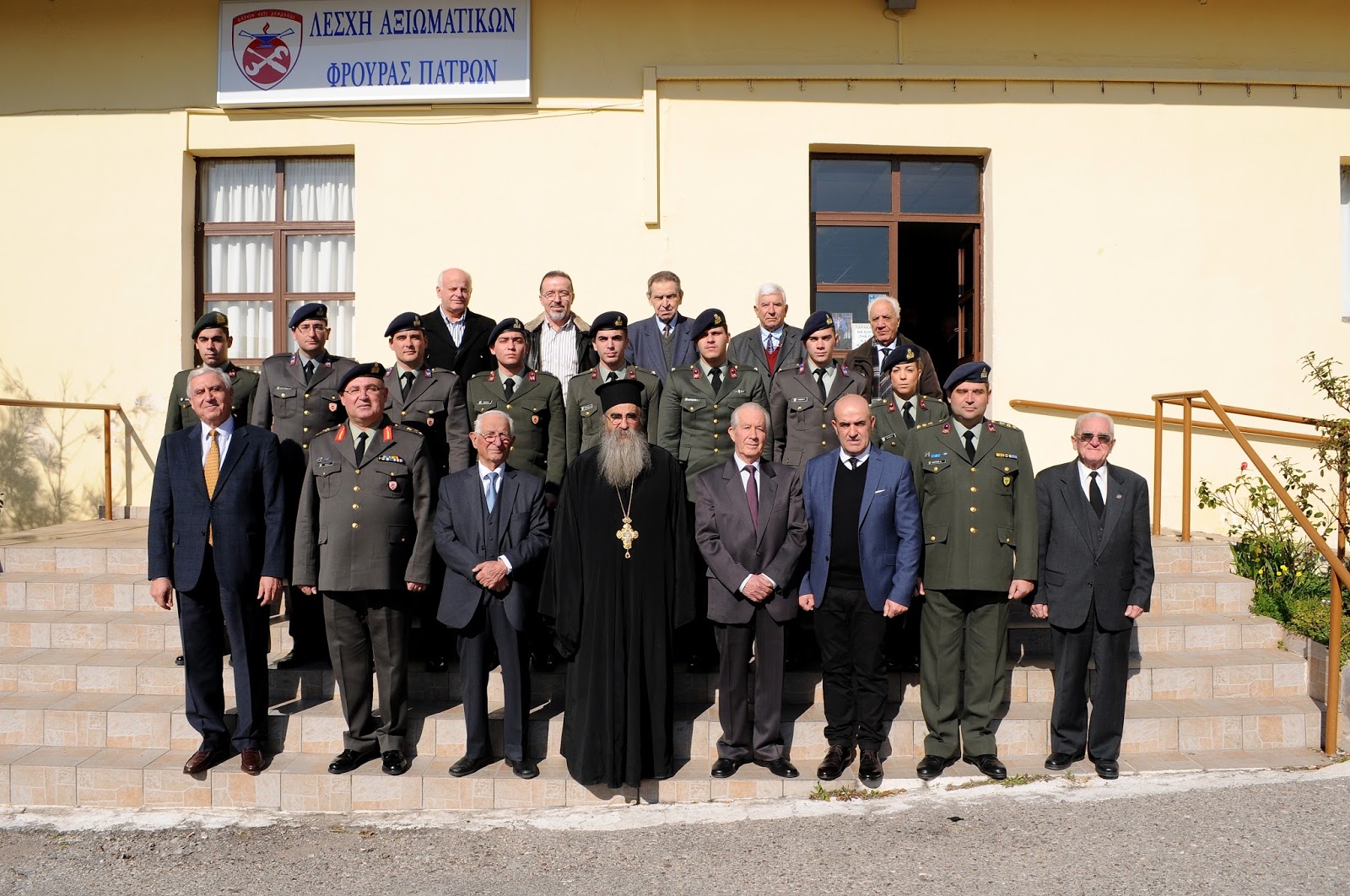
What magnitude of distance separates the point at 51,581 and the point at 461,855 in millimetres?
3974

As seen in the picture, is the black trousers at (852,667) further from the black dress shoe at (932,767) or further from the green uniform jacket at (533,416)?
the green uniform jacket at (533,416)

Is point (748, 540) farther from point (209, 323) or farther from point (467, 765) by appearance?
point (209, 323)

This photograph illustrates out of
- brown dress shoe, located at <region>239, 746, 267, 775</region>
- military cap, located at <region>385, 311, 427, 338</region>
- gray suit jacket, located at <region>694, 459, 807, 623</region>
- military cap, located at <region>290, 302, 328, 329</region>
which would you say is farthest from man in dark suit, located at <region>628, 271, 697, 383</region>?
brown dress shoe, located at <region>239, 746, 267, 775</region>

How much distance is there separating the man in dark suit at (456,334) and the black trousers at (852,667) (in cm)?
281

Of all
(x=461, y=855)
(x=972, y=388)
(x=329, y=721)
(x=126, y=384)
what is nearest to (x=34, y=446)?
(x=126, y=384)

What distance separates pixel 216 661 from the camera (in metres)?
4.84

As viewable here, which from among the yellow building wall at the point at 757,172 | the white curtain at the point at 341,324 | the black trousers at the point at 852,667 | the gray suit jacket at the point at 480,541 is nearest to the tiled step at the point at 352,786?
the black trousers at the point at 852,667

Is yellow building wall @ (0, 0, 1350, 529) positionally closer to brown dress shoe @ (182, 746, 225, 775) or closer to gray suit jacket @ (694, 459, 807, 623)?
gray suit jacket @ (694, 459, 807, 623)

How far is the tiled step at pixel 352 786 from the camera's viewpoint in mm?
4641

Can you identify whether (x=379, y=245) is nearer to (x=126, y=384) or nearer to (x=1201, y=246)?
(x=126, y=384)

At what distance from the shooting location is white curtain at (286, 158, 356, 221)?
860 cm

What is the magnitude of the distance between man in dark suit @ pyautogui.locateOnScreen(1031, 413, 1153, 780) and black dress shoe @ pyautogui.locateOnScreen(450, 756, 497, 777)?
9.44 ft

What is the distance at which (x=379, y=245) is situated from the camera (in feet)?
27.2

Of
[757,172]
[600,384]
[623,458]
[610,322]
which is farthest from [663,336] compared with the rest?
[757,172]
